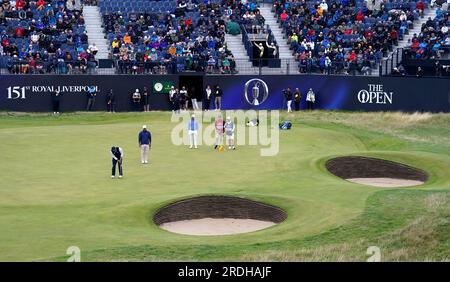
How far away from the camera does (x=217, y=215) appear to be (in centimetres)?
3145

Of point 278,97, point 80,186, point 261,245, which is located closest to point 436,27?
point 278,97

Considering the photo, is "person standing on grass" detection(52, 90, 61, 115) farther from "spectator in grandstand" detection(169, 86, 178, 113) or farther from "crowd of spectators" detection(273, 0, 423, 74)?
"crowd of spectators" detection(273, 0, 423, 74)

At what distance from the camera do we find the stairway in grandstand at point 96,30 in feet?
206

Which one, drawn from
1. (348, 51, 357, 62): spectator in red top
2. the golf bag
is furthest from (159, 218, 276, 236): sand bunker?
(348, 51, 357, 62): spectator in red top

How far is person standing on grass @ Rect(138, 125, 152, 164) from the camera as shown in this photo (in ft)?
130

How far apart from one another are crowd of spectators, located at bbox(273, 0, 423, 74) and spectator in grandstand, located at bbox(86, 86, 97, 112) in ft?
48.4

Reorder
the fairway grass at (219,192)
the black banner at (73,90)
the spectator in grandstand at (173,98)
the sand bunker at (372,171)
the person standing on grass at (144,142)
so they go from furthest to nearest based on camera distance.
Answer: the spectator in grandstand at (173,98) < the black banner at (73,90) < the sand bunker at (372,171) < the person standing on grass at (144,142) < the fairway grass at (219,192)

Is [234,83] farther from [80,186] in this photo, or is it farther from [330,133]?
[80,186]

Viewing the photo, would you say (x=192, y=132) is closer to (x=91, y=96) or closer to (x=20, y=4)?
(x=91, y=96)

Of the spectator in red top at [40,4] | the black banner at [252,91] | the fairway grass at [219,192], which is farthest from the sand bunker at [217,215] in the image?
the spectator in red top at [40,4]

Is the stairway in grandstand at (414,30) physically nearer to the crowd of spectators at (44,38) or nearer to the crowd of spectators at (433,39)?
the crowd of spectators at (433,39)

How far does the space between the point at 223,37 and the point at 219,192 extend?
108 feet

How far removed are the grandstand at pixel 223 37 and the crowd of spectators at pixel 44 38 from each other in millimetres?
71

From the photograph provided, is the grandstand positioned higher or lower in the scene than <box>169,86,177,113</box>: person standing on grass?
higher
